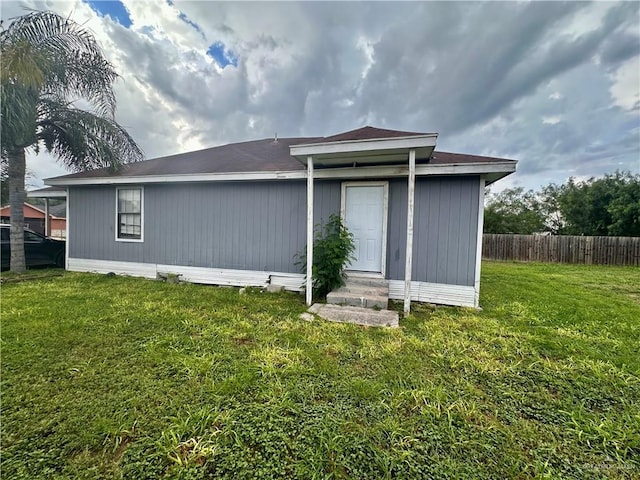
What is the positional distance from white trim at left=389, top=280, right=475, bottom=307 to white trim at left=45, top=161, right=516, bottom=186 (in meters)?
1.99

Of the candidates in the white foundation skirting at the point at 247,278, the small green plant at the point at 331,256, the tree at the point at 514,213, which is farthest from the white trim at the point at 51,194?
the tree at the point at 514,213

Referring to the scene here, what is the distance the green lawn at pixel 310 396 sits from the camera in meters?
1.55

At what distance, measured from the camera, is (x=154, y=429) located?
175cm

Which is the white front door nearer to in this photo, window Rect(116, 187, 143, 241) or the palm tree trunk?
window Rect(116, 187, 143, 241)

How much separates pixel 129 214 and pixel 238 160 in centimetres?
311

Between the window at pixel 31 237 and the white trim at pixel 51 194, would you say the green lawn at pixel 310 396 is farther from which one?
the white trim at pixel 51 194

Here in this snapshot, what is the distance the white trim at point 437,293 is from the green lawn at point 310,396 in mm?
660

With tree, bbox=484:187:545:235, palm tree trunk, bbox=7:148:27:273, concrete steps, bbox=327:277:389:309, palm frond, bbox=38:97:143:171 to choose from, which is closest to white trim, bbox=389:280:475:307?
concrete steps, bbox=327:277:389:309

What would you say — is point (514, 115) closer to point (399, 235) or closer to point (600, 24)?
point (600, 24)

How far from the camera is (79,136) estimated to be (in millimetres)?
6434

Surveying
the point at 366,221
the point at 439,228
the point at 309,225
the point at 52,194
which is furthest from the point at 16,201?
the point at 439,228

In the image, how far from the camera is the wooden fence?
1073 centimetres

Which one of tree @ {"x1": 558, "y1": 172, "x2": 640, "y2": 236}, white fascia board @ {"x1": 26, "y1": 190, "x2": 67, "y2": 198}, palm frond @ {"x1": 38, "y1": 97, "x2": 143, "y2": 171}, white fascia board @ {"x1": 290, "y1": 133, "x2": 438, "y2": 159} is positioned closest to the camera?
white fascia board @ {"x1": 290, "y1": 133, "x2": 438, "y2": 159}

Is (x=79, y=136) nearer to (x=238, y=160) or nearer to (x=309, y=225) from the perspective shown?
(x=238, y=160)
